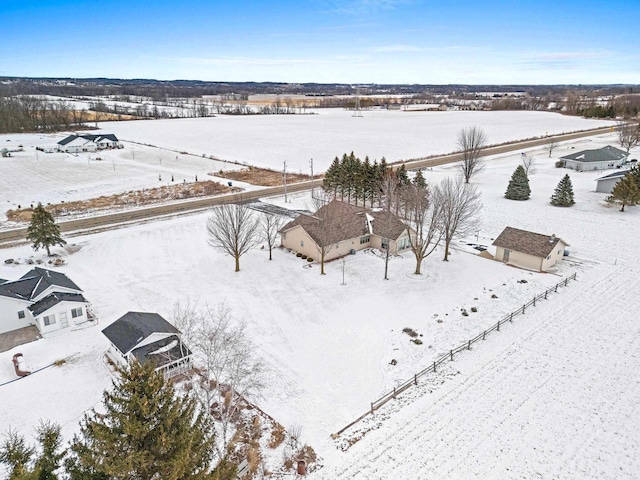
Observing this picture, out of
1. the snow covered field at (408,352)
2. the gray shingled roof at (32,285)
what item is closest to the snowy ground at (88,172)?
the snow covered field at (408,352)

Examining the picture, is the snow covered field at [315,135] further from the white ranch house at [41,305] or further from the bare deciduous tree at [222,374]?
the bare deciduous tree at [222,374]

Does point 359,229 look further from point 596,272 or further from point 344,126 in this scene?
point 344,126

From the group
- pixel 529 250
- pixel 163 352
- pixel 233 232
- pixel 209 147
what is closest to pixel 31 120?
pixel 209 147

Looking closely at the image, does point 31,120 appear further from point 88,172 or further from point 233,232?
point 233,232

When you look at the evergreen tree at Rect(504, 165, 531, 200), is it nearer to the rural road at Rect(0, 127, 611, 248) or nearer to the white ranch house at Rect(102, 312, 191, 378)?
the rural road at Rect(0, 127, 611, 248)

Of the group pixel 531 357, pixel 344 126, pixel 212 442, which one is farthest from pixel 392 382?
pixel 344 126

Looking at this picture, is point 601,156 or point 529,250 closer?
point 529,250

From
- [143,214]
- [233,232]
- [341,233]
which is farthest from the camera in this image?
[143,214]

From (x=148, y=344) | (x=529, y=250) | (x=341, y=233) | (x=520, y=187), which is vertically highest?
(x=520, y=187)
